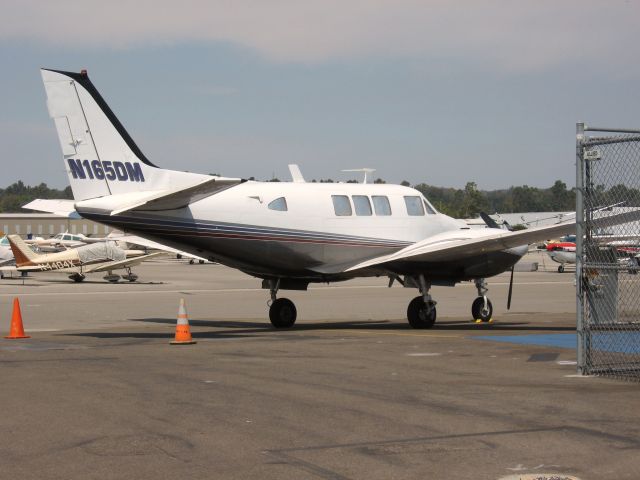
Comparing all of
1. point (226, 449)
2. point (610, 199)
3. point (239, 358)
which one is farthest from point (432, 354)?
point (226, 449)

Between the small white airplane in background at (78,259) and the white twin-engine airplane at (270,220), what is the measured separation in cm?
2746

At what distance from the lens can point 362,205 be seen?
23.2 meters

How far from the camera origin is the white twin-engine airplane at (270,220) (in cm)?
2059

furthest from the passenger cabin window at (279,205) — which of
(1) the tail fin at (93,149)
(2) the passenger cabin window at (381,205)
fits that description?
(2) the passenger cabin window at (381,205)

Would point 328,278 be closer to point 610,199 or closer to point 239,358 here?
point 239,358

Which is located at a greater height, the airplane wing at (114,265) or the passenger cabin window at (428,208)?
the passenger cabin window at (428,208)

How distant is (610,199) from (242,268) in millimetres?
11242

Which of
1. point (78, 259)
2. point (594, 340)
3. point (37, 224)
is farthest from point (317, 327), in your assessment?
point (37, 224)

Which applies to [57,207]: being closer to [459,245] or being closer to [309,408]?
[459,245]

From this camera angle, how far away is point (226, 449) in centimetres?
845

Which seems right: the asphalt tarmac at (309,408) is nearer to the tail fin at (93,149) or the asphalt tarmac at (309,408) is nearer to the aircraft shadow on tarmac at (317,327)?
the aircraft shadow on tarmac at (317,327)

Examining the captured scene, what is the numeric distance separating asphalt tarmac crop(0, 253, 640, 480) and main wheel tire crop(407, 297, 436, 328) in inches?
35.9

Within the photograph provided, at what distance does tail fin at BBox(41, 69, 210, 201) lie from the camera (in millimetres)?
21031

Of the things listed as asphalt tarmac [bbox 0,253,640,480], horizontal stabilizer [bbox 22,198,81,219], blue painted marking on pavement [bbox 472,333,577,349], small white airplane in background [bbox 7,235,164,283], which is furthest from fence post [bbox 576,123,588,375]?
small white airplane in background [bbox 7,235,164,283]
